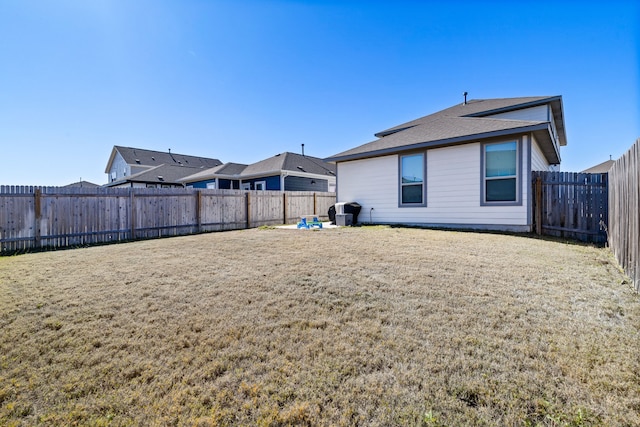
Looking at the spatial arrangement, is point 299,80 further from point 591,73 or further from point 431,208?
point 591,73

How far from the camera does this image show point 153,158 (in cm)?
2950

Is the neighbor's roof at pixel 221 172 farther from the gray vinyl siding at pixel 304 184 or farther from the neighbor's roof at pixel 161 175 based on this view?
the gray vinyl siding at pixel 304 184

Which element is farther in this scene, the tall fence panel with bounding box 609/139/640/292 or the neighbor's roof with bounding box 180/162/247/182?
the neighbor's roof with bounding box 180/162/247/182

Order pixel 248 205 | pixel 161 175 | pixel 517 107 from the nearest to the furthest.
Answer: pixel 517 107 → pixel 248 205 → pixel 161 175

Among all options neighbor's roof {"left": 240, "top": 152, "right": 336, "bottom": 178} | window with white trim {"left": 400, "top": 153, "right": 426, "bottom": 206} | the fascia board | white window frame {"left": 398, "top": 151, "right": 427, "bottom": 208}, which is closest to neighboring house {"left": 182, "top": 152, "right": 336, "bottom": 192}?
neighbor's roof {"left": 240, "top": 152, "right": 336, "bottom": 178}

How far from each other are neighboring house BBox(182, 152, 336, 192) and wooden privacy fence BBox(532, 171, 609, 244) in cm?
1314

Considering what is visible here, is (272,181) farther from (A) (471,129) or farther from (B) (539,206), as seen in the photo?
(B) (539,206)

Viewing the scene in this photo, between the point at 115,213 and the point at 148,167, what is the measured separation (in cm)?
2276

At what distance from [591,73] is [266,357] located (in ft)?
51.2

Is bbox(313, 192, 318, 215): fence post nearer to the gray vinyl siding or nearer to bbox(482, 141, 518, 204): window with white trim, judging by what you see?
the gray vinyl siding

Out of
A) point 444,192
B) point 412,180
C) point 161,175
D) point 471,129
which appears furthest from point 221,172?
point 471,129

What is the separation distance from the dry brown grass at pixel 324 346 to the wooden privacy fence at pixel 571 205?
11.9 ft

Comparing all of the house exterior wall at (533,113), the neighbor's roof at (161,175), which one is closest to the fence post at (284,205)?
the house exterior wall at (533,113)

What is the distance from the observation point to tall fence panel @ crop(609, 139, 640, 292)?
3.45 metres
